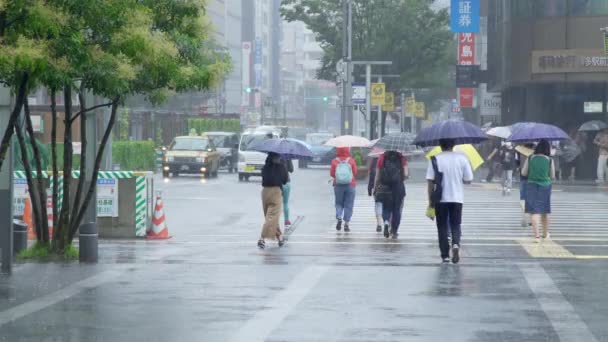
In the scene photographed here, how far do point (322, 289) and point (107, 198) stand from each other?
9.09 m

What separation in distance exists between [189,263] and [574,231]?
9.11 m

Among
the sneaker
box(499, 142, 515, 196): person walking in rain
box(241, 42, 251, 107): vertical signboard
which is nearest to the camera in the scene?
the sneaker

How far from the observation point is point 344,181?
2536 centimetres

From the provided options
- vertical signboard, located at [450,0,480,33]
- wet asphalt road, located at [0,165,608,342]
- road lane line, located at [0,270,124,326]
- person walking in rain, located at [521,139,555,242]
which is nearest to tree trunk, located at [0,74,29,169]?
wet asphalt road, located at [0,165,608,342]

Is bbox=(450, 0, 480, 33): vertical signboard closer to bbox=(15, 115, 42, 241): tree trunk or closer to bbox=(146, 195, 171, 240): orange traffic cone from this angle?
bbox=(146, 195, 171, 240): orange traffic cone

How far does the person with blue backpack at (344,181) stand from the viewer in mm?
25328

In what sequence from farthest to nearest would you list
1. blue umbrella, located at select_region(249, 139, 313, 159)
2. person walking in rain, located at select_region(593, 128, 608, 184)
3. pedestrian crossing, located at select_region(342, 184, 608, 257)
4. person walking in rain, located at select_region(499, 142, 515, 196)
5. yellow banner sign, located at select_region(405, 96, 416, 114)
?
yellow banner sign, located at select_region(405, 96, 416, 114) → person walking in rain, located at select_region(593, 128, 608, 184) → person walking in rain, located at select_region(499, 142, 515, 196) → pedestrian crossing, located at select_region(342, 184, 608, 257) → blue umbrella, located at select_region(249, 139, 313, 159)

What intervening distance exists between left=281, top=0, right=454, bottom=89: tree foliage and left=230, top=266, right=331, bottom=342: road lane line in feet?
185

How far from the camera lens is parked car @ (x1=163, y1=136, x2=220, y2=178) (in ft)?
181

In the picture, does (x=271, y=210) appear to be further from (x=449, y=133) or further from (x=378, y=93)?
(x=378, y=93)

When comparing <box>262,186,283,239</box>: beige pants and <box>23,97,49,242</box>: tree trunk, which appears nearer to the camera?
<box>23,97,49,242</box>: tree trunk

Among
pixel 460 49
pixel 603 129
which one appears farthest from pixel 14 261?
pixel 460 49

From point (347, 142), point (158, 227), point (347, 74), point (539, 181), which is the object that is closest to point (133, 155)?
point (347, 74)

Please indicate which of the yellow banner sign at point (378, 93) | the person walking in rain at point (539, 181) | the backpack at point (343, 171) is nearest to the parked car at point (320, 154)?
the yellow banner sign at point (378, 93)
